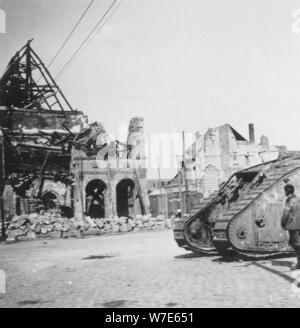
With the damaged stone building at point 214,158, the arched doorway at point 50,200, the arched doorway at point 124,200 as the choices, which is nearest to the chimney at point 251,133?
the damaged stone building at point 214,158

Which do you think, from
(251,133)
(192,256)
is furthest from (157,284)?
(251,133)

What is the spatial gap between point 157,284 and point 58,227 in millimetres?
17278

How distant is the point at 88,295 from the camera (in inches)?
236

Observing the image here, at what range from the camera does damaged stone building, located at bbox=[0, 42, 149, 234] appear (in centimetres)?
2883

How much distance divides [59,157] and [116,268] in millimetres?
23232

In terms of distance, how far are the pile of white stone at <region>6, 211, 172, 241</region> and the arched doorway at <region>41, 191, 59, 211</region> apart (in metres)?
3.57

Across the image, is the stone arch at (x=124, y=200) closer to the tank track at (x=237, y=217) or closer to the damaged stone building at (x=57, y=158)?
the damaged stone building at (x=57, y=158)

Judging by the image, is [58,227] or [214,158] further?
[214,158]

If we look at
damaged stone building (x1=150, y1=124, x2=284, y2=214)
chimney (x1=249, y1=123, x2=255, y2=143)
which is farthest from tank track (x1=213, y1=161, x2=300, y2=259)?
chimney (x1=249, y1=123, x2=255, y2=143)

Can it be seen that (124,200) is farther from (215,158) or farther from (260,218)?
(260,218)

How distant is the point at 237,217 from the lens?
27.7 ft
